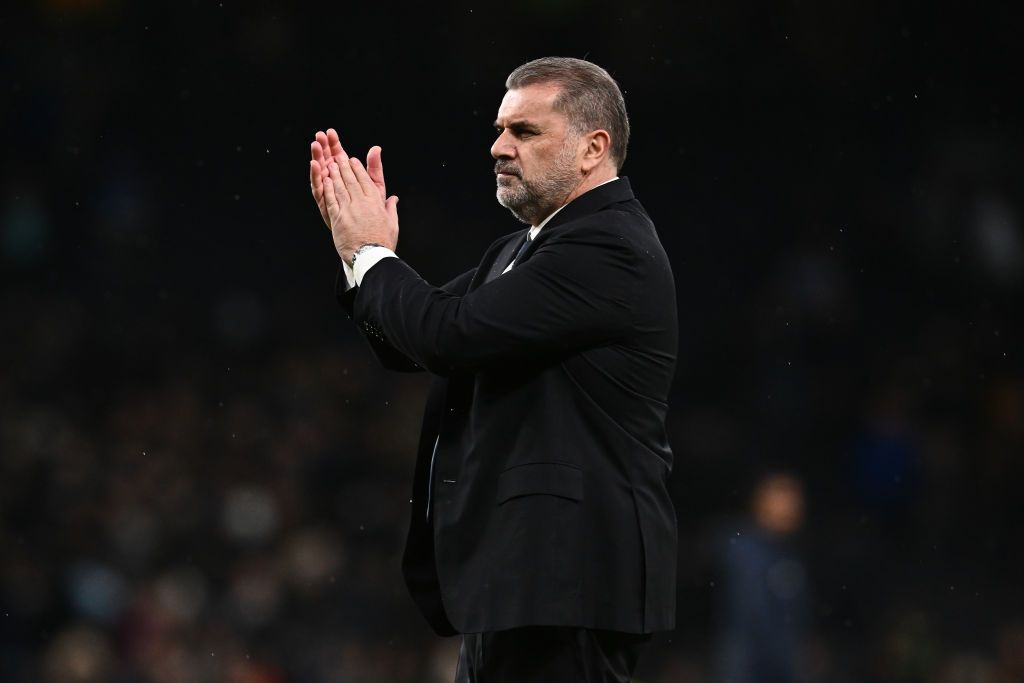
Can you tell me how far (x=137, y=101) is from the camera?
26.3ft

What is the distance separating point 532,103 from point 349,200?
12.8 inches

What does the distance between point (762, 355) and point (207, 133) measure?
3249 mm

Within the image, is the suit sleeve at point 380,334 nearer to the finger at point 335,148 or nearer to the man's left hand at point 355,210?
the man's left hand at point 355,210

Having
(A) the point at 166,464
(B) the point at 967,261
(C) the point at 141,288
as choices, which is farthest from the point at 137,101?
(B) the point at 967,261

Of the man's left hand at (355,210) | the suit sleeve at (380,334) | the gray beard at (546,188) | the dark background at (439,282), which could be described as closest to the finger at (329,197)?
the man's left hand at (355,210)

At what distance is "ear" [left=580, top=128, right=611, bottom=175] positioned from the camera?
231cm

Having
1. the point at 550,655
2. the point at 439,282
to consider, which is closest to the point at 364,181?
the point at 550,655

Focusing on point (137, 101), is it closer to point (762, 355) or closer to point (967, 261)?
point (762, 355)

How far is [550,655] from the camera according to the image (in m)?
2.12

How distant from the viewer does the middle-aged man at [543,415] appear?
6.82 ft

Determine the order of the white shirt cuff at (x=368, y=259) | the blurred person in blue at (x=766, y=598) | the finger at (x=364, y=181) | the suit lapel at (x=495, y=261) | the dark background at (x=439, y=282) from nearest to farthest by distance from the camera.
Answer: the white shirt cuff at (x=368, y=259) < the finger at (x=364, y=181) < the suit lapel at (x=495, y=261) < the blurred person in blue at (x=766, y=598) < the dark background at (x=439, y=282)

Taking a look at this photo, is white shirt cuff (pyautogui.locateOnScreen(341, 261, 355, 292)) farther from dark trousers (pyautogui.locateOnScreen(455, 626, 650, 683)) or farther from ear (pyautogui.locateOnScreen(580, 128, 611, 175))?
dark trousers (pyautogui.locateOnScreen(455, 626, 650, 683))

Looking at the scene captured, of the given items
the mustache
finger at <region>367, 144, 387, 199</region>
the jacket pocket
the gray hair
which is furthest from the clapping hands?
the jacket pocket

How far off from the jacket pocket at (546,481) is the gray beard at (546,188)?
1.43 feet
